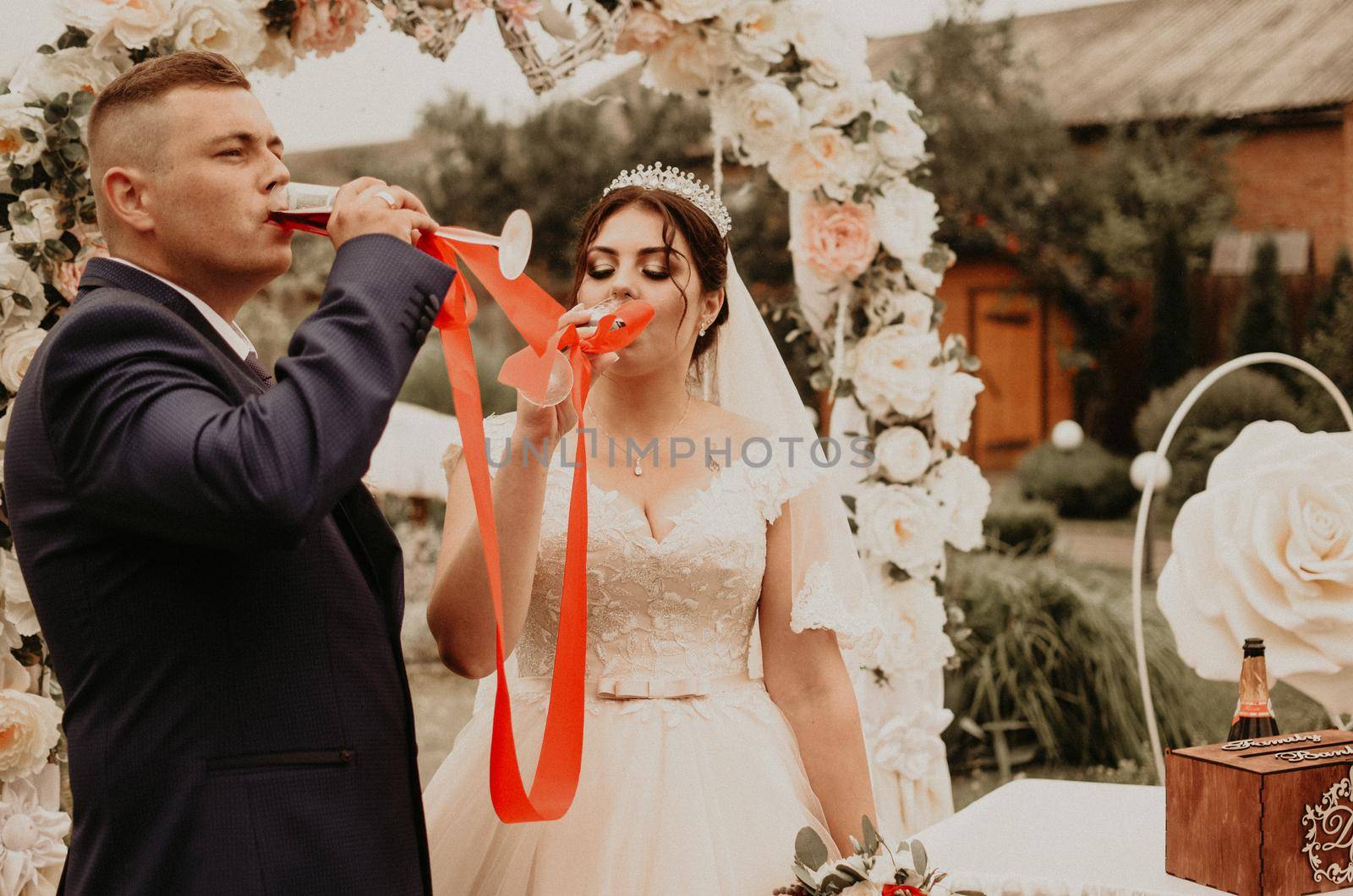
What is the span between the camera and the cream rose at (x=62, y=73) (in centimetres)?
297

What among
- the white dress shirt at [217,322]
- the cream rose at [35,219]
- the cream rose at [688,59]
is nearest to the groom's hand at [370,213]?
the white dress shirt at [217,322]

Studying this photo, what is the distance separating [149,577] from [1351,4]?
14.4m

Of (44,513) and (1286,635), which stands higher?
(44,513)

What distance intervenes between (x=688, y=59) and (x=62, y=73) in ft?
5.32

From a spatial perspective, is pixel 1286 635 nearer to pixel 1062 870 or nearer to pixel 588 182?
pixel 1062 870

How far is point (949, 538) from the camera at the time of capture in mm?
3832

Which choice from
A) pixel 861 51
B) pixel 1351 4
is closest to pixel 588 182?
pixel 1351 4

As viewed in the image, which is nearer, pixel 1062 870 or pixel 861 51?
pixel 1062 870

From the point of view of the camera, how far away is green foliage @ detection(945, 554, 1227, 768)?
569cm

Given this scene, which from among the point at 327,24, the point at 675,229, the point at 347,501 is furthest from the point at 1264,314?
the point at 347,501

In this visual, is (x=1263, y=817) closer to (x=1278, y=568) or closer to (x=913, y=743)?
(x=1278, y=568)

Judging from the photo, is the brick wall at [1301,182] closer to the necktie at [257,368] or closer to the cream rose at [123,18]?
the cream rose at [123,18]

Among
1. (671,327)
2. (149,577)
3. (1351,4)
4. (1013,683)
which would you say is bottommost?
(1013,683)

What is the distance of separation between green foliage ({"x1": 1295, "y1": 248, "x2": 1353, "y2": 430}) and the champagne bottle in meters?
7.64
